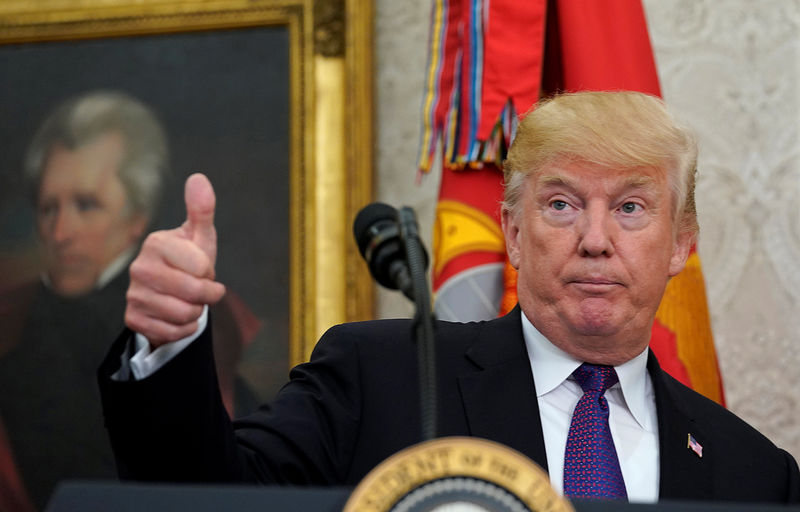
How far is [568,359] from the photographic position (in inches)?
75.1

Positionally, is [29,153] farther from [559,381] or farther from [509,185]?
[559,381]

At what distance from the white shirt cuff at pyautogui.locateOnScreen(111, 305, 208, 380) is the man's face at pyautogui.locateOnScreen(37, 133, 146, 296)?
2.35m

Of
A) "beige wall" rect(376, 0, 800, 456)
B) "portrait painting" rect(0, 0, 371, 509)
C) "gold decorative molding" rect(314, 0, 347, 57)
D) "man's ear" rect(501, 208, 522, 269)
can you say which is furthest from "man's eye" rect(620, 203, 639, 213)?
"gold decorative molding" rect(314, 0, 347, 57)

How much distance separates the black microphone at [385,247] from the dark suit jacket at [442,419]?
32 centimetres

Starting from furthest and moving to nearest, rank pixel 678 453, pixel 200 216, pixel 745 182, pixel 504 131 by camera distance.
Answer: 1. pixel 745 182
2. pixel 504 131
3. pixel 678 453
4. pixel 200 216

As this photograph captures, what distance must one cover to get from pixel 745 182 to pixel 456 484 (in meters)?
2.50

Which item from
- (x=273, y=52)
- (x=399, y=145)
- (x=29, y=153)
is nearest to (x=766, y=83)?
(x=399, y=145)

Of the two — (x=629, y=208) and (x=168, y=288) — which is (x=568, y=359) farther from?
(x=168, y=288)

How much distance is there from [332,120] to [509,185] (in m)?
1.42

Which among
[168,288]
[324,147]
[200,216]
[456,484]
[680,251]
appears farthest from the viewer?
[324,147]

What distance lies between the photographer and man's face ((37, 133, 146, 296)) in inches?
138

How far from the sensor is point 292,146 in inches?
135

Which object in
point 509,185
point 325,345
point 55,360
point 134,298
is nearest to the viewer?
point 134,298

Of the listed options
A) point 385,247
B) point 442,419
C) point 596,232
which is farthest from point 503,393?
point 385,247
